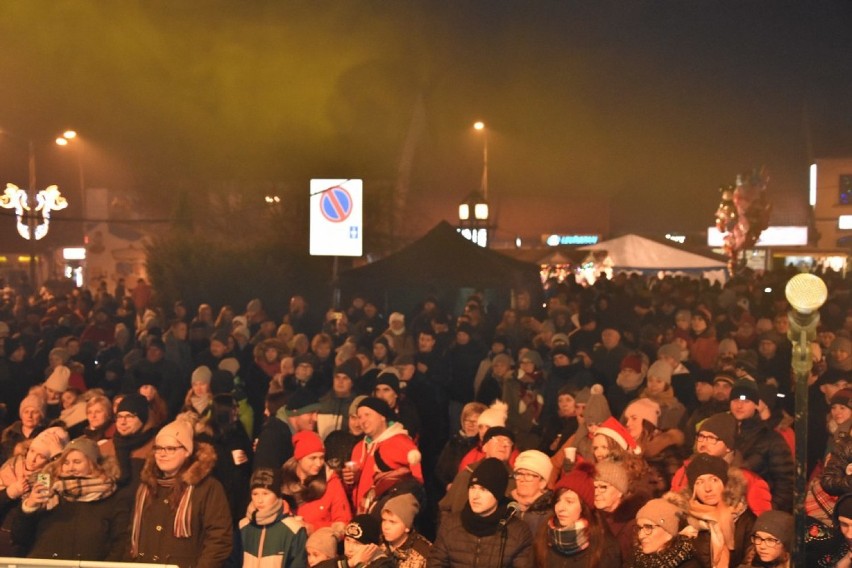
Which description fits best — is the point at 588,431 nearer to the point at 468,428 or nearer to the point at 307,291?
the point at 468,428

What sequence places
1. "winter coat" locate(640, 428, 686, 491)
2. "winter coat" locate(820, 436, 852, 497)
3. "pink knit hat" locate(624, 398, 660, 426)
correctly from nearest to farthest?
1. "winter coat" locate(820, 436, 852, 497)
2. "winter coat" locate(640, 428, 686, 491)
3. "pink knit hat" locate(624, 398, 660, 426)

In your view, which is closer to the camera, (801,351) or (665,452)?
(801,351)

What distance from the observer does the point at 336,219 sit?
42.9 feet

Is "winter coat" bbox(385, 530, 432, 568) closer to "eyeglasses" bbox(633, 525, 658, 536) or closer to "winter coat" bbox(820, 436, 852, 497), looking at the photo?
"eyeglasses" bbox(633, 525, 658, 536)

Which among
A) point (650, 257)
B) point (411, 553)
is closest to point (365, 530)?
point (411, 553)

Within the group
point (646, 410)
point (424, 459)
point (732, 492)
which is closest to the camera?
point (732, 492)

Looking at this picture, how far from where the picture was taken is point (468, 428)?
573cm

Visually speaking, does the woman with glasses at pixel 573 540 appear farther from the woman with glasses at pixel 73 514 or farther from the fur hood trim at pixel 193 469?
the woman with glasses at pixel 73 514

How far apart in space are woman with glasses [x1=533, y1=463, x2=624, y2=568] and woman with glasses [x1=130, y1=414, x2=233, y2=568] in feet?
4.51

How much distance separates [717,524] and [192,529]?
2189 millimetres

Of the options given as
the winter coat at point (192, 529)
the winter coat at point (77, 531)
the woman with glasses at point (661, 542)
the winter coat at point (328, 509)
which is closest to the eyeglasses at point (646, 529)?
the woman with glasses at point (661, 542)

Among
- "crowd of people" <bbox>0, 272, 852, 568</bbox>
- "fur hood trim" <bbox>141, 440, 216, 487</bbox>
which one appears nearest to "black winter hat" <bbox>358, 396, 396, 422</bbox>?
"crowd of people" <bbox>0, 272, 852, 568</bbox>

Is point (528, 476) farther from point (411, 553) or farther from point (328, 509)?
point (328, 509)

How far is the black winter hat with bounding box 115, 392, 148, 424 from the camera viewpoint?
5156 mm
